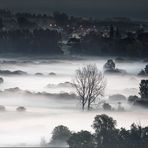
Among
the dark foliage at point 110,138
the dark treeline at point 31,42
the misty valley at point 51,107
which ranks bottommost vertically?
the dark foliage at point 110,138

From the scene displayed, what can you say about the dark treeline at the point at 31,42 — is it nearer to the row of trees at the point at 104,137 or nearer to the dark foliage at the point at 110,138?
the row of trees at the point at 104,137

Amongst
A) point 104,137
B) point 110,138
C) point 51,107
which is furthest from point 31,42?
point 110,138

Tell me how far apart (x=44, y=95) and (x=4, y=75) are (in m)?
33.4

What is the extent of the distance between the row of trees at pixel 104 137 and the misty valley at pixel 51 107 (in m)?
2.03

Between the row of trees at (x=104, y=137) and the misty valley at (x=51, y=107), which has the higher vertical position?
the misty valley at (x=51, y=107)

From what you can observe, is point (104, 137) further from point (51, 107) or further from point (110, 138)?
point (51, 107)

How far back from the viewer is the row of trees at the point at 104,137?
38.5 meters

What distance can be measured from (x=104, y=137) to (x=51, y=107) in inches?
914

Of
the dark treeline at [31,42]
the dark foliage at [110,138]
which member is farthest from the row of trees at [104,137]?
the dark treeline at [31,42]

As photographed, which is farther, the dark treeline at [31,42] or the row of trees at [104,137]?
the dark treeline at [31,42]

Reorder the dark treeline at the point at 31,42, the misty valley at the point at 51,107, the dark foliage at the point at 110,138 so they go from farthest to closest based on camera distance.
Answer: the dark treeline at the point at 31,42
the misty valley at the point at 51,107
the dark foliage at the point at 110,138

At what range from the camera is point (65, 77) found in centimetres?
10200

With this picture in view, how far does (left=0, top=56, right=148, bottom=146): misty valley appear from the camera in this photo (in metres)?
46.9

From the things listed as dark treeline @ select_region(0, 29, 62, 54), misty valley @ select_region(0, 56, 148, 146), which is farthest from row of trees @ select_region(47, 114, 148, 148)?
dark treeline @ select_region(0, 29, 62, 54)
